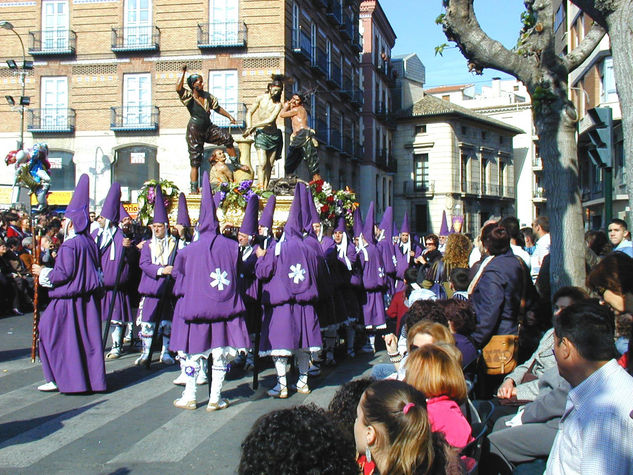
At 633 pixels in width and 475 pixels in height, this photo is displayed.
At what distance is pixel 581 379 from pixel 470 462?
0.68 metres

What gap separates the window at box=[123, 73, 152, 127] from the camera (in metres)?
27.8

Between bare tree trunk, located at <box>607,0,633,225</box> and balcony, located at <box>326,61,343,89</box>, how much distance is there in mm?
27851

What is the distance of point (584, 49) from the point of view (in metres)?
6.68

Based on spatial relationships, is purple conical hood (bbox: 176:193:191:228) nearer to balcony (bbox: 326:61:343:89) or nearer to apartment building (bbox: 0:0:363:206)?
apartment building (bbox: 0:0:363:206)

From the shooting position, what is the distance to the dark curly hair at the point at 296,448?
2.08 metres

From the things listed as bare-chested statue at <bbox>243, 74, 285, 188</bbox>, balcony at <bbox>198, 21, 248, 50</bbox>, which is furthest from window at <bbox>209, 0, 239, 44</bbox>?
bare-chested statue at <bbox>243, 74, 285, 188</bbox>

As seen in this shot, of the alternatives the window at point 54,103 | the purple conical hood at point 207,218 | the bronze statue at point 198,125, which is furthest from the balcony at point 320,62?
the purple conical hood at point 207,218

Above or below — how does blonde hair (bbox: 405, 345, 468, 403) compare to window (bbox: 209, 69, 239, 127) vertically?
below

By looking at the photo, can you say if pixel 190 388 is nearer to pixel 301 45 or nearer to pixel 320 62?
pixel 301 45

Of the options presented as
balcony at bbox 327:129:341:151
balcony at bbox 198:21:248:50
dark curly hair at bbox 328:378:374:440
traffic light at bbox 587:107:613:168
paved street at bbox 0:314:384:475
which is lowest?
paved street at bbox 0:314:384:475

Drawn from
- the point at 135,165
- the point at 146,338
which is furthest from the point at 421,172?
the point at 146,338

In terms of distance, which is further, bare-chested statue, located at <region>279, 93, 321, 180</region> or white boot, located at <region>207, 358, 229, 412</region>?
bare-chested statue, located at <region>279, 93, 321, 180</region>

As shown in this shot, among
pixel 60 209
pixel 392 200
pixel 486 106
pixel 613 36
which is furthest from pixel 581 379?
pixel 486 106

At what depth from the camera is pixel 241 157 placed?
14539mm
